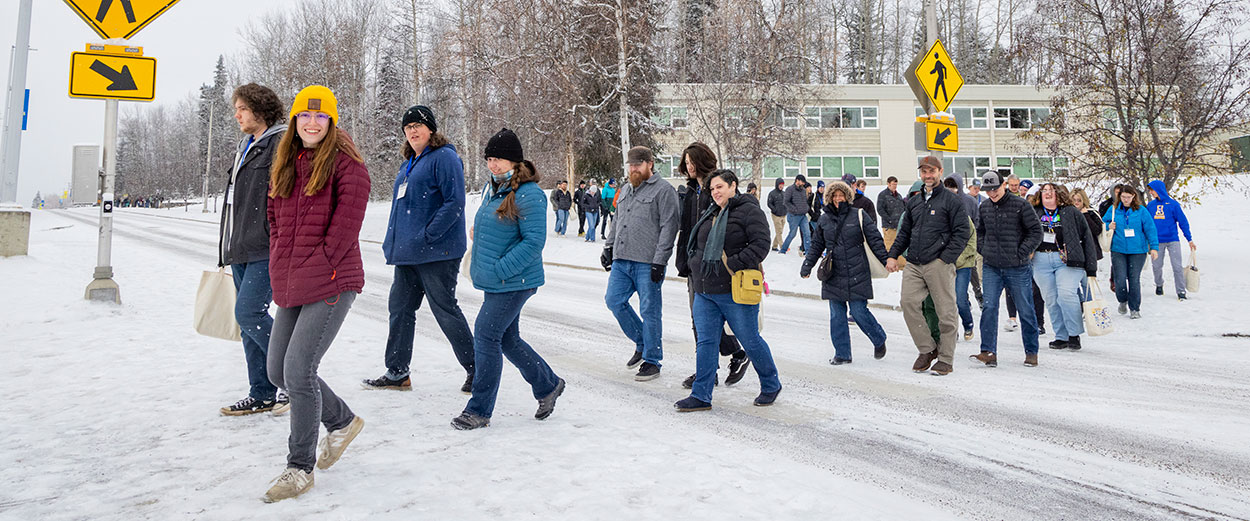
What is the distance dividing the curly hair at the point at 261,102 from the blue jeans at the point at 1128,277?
11225 mm

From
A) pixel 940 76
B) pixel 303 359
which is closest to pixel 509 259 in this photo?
pixel 303 359

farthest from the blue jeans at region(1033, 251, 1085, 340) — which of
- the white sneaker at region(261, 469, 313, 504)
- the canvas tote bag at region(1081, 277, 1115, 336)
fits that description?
the white sneaker at region(261, 469, 313, 504)

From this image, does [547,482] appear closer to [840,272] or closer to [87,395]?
[87,395]

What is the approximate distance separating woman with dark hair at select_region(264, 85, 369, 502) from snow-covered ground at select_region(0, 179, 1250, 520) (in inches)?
16.5

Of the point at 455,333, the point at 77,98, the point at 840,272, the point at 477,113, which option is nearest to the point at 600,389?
the point at 455,333

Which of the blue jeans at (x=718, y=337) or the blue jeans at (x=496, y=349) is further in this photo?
the blue jeans at (x=718, y=337)

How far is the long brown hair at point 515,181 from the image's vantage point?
4.37 meters

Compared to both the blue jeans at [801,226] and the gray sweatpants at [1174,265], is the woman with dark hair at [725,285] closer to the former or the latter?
the gray sweatpants at [1174,265]

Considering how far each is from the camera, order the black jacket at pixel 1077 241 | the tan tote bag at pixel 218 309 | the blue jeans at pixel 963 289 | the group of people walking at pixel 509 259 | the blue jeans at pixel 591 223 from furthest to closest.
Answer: the blue jeans at pixel 591 223, the black jacket at pixel 1077 241, the blue jeans at pixel 963 289, the tan tote bag at pixel 218 309, the group of people walking at pixel 509 259

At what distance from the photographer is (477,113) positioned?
111 feet

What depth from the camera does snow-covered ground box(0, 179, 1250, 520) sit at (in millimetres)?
3383

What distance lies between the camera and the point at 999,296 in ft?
23.9

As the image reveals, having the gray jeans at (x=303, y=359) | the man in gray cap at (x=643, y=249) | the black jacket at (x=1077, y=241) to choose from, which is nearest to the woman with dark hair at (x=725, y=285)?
the man in gray cap at (x=643, y=249)

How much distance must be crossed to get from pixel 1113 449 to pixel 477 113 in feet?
105
